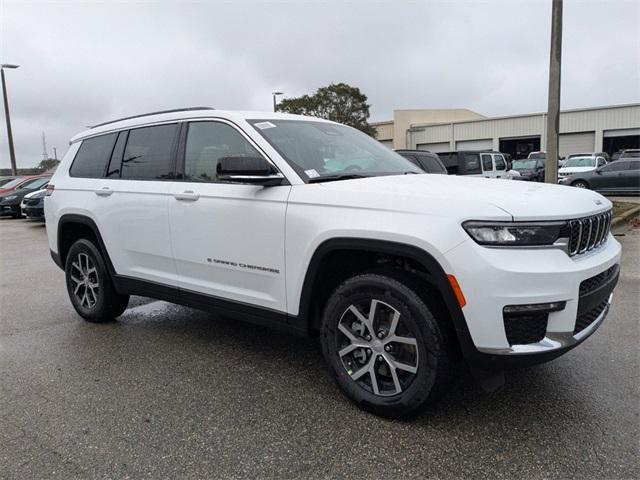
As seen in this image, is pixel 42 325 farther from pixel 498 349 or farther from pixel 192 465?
pixel 498 349

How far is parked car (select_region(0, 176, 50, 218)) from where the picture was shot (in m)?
18.4

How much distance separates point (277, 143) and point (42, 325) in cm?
318

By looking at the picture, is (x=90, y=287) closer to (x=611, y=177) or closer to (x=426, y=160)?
(x=426, y=160)

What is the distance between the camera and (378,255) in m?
3.06

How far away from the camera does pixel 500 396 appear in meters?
3.23

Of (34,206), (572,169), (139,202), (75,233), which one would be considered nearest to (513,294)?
(139,202)

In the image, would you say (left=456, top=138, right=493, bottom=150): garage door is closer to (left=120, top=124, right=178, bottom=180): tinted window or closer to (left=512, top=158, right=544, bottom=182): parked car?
(left=512, top=158, right=544, bottom=182): parked car

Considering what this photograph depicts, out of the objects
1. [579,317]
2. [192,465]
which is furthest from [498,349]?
[192,465]

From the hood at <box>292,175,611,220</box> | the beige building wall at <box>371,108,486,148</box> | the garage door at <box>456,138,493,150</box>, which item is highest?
the beige building wall at <box>371,108,486,148</box>

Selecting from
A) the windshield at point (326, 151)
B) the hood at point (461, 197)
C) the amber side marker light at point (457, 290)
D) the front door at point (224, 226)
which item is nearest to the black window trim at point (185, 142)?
the front door at point (224, 226)

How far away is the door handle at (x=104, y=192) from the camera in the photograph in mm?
4516

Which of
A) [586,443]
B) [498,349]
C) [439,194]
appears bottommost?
[586,443]

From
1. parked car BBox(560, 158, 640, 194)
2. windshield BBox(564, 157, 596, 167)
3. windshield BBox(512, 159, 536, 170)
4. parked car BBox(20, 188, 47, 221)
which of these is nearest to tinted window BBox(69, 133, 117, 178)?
parked car BBox(20, 188, 47, 221)

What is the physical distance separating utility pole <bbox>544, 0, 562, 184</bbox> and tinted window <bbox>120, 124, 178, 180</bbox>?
27.9ft
